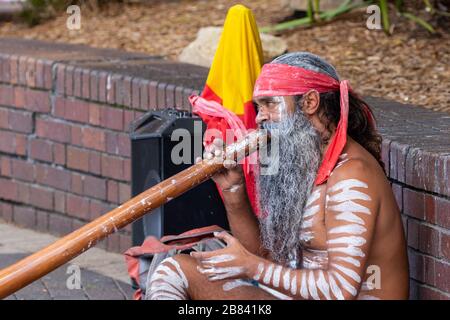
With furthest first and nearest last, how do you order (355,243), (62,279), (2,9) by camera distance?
(2,9) → (62,279) → (355,243)

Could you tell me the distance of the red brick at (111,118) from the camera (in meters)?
6.19

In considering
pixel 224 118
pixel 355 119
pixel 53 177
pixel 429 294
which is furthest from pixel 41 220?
pixel 355 119

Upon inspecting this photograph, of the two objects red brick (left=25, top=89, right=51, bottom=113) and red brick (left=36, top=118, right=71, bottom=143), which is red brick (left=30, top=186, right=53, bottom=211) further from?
red brick (left=25, top=89, right=51, bottom=113)

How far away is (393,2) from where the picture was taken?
7570mm

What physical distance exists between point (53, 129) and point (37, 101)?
218mm

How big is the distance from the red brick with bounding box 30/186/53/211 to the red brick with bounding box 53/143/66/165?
0.68 ft

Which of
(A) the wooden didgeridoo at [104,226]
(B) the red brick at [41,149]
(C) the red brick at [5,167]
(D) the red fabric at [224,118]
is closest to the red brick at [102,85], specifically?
(B) the red brick at [41,149]

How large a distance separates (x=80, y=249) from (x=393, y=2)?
429 centimetres

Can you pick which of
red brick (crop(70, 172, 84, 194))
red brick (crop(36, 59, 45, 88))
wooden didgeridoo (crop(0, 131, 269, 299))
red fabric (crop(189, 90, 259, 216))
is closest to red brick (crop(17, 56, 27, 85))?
red brick (crop(36, 59, 45, 88))

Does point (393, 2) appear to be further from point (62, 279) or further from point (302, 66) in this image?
point (302, 66)

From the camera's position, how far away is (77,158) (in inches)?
257
